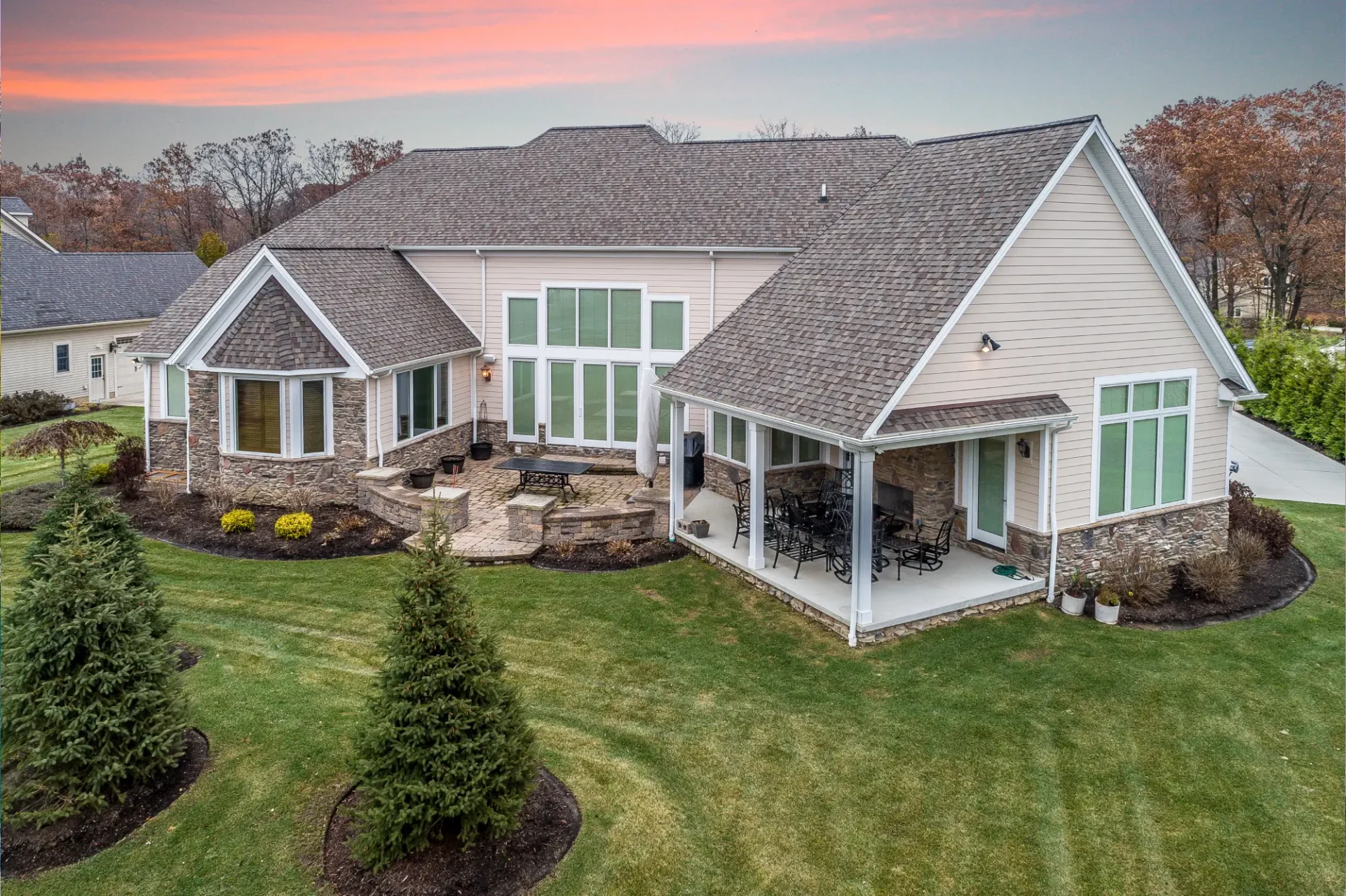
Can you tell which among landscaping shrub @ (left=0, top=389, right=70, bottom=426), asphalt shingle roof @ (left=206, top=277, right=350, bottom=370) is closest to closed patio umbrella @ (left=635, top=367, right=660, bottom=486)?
asphalt shingle roof @ (left=206, top=277, right=350, bottom=370)

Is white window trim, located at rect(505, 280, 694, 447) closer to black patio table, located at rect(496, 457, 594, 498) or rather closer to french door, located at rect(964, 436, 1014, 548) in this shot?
black patio table, located at rect(496, 457, 594, 498)

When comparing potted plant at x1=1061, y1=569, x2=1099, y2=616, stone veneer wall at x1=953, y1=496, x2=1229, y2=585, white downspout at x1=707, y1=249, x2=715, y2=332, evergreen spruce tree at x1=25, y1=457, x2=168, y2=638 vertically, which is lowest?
potted plant at x1=1061, y1=569, x2=1099, y2=616

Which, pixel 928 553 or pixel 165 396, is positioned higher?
pixel 165 396

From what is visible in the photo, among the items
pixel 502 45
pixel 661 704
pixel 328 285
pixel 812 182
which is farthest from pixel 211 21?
pixel 661 704

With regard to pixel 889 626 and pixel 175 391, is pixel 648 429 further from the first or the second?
pixel 175 391

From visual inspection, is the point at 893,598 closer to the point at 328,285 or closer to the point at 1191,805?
the point at 1191,805

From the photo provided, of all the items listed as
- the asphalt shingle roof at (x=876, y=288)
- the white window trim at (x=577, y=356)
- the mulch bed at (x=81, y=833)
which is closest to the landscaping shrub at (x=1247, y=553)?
the asphalt shingle roof at (x=876, y=288)

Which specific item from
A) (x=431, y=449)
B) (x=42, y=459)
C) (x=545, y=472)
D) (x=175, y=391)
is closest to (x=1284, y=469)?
(x=545, y=472)
